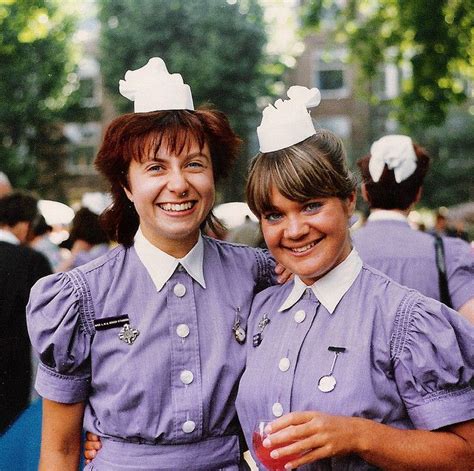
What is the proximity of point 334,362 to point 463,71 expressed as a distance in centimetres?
846

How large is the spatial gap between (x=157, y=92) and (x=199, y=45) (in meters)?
17.0

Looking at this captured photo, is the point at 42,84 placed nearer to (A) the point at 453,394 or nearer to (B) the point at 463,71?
(B) the point at 463,71

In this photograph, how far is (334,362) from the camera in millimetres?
1953

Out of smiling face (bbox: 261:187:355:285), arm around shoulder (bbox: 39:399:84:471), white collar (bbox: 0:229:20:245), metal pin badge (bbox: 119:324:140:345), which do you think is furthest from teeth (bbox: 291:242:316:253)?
white collar (bbox: 0:229:20:245)

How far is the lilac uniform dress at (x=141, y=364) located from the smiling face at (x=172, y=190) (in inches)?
6.4

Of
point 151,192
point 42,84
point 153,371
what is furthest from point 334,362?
point 42,84

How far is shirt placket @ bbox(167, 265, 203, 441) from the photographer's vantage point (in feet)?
7.02

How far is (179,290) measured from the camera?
227cm

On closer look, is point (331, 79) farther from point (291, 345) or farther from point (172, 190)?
point (291, 345)

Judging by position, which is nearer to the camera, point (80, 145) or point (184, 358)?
point (184, 358)

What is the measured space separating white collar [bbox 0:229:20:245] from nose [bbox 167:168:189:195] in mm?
2854

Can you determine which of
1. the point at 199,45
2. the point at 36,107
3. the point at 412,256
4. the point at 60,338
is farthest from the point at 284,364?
the point at 36,107

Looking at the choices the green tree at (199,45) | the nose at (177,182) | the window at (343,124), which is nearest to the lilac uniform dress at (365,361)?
the nose at (177,182)

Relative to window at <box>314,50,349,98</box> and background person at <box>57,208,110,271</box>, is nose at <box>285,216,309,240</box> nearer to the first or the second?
background person at <box>57,208,110,271</box>
